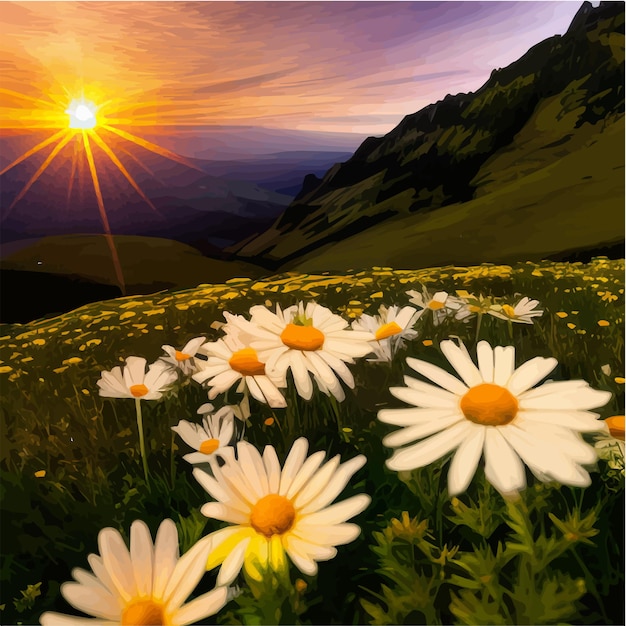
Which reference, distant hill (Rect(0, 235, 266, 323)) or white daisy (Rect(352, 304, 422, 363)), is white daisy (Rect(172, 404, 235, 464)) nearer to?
white daisy (Rect(352, 304, 422, 363))

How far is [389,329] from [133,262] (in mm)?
3008

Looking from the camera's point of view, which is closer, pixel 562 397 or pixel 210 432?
pixel 562 397

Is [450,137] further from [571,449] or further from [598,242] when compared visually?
[571,449]

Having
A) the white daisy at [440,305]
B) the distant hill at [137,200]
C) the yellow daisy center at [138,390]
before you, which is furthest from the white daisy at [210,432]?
the distant hill at [137,200]

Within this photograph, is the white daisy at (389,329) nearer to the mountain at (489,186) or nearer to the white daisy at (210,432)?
the white daisy at (210,432)

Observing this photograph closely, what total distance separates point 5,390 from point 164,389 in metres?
0.79

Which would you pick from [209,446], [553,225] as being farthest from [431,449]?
[553,225]

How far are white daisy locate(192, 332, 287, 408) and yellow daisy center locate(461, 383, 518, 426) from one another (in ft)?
0.80

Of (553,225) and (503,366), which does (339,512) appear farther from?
(553,225)

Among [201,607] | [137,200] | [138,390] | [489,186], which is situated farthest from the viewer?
[489,186]

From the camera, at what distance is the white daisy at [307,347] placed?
0.57 m

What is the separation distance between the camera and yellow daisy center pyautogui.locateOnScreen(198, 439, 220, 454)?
25.1 inches

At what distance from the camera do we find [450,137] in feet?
25.8

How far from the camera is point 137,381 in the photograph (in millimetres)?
772
